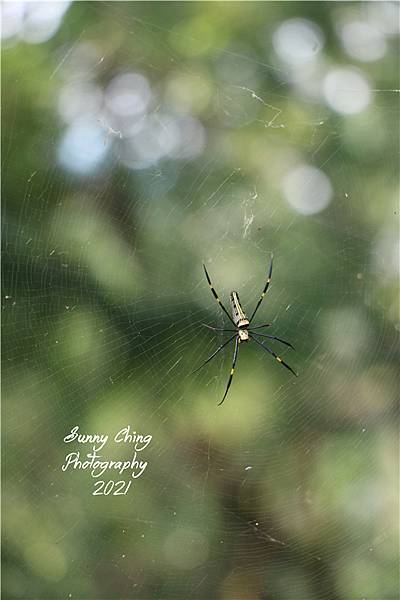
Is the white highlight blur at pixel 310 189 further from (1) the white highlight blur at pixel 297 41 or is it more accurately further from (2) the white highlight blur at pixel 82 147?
(2) the white highlight blur at pixel 82 147

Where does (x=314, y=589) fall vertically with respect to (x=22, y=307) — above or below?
below

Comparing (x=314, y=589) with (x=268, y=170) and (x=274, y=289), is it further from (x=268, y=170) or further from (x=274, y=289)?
(x=268, y=170)

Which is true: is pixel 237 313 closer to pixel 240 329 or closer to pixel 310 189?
pixel 240 329

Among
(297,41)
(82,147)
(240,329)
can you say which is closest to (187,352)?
(240,329)

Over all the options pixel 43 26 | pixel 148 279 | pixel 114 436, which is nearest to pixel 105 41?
pixel 43 26

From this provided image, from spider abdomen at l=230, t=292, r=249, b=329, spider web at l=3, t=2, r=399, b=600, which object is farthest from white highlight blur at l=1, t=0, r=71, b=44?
spider abdomen at l=230, t=292, r=249, b=329

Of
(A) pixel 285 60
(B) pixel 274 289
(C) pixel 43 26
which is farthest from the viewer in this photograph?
(A) pixel 285 60

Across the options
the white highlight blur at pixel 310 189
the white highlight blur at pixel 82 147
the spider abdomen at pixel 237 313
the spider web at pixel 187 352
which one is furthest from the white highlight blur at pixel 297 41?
the spider abdomen at pixel 237 313
